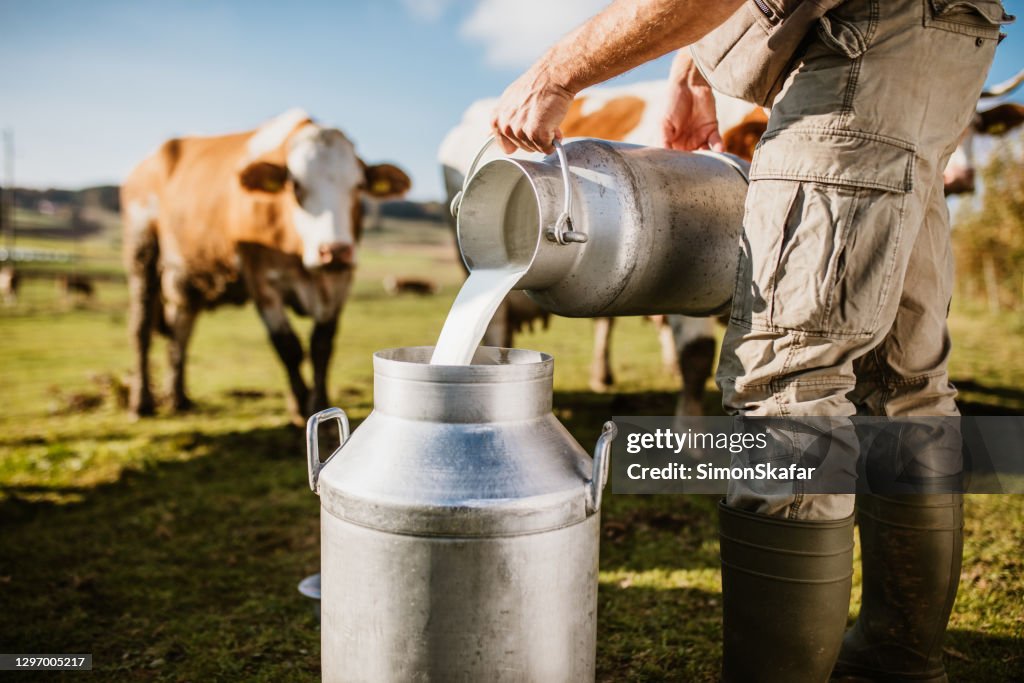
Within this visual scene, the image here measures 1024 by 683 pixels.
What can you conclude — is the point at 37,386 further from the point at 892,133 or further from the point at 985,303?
the point at 985,303

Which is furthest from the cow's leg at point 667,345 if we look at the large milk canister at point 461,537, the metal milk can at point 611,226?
the large milk canister at point 461,537

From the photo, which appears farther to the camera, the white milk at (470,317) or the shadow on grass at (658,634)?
the shadow on grass at (658,634)

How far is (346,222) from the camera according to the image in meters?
5.17

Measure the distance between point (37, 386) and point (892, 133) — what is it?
8152 mm

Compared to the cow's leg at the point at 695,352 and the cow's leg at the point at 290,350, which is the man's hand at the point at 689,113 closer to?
the cow's leg at the point at 695,352

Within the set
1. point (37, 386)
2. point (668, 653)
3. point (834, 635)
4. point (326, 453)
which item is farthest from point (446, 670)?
point (37, 386)

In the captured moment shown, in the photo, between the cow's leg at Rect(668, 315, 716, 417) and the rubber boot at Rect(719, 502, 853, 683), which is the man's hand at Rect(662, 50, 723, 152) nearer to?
the rubber boot at Rect(719, 502, 853, 683)

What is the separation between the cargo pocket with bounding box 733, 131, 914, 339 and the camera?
143 cm

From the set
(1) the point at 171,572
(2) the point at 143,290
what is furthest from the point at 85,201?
(1) the point at 171,572

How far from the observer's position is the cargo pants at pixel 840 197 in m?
1.43

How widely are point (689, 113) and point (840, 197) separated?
1045 millimetres

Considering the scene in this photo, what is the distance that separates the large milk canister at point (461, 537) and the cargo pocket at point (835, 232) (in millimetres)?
438

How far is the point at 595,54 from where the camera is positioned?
1.58m

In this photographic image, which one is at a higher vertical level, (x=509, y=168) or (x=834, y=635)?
(x=509, y=168)
